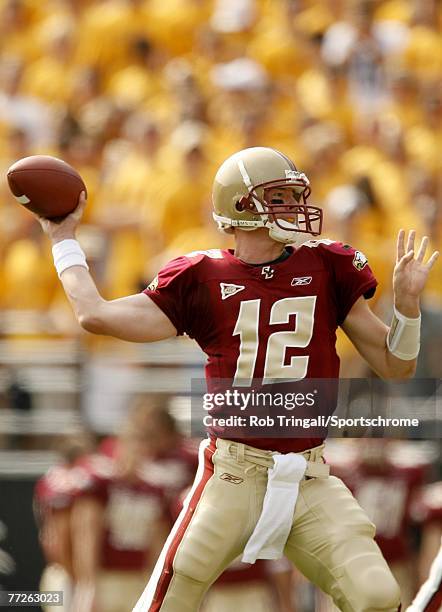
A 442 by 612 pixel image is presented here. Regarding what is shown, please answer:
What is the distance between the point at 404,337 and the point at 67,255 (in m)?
1.09

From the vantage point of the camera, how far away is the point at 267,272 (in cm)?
435

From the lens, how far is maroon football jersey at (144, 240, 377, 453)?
4.29 meters

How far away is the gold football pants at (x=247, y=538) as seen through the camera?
4121 mm

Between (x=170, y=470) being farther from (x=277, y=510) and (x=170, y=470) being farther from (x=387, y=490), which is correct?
→ (x=277, y=510)

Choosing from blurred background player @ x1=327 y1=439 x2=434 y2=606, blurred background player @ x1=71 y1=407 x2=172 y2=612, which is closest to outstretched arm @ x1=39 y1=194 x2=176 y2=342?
blurred background player @ x1=71 y1=407 x2=172 y2=612

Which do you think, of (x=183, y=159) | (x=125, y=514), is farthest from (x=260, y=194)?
(x=183, y=159)

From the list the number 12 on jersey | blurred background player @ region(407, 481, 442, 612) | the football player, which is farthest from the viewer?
blurred background player @ region(407, 481, 442, 612)

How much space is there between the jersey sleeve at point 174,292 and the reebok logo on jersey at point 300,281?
320 mm

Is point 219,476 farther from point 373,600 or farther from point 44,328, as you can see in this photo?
point 44,328

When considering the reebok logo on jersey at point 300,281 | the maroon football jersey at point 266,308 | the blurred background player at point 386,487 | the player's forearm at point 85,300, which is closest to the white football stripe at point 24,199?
the player's forearm at point 85,300

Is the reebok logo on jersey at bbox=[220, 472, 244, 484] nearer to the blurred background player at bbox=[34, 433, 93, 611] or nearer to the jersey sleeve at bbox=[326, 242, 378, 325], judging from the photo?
the jersey sleeve at bbox=[326, 242, 378, 325]

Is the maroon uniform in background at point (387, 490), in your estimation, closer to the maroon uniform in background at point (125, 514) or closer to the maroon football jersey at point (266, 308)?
the maroon uniform in background at point (125, 514)

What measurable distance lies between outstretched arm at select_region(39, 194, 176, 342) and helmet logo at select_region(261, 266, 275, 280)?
1.08 feet

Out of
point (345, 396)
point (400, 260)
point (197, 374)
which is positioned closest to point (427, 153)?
point (197, 374)
